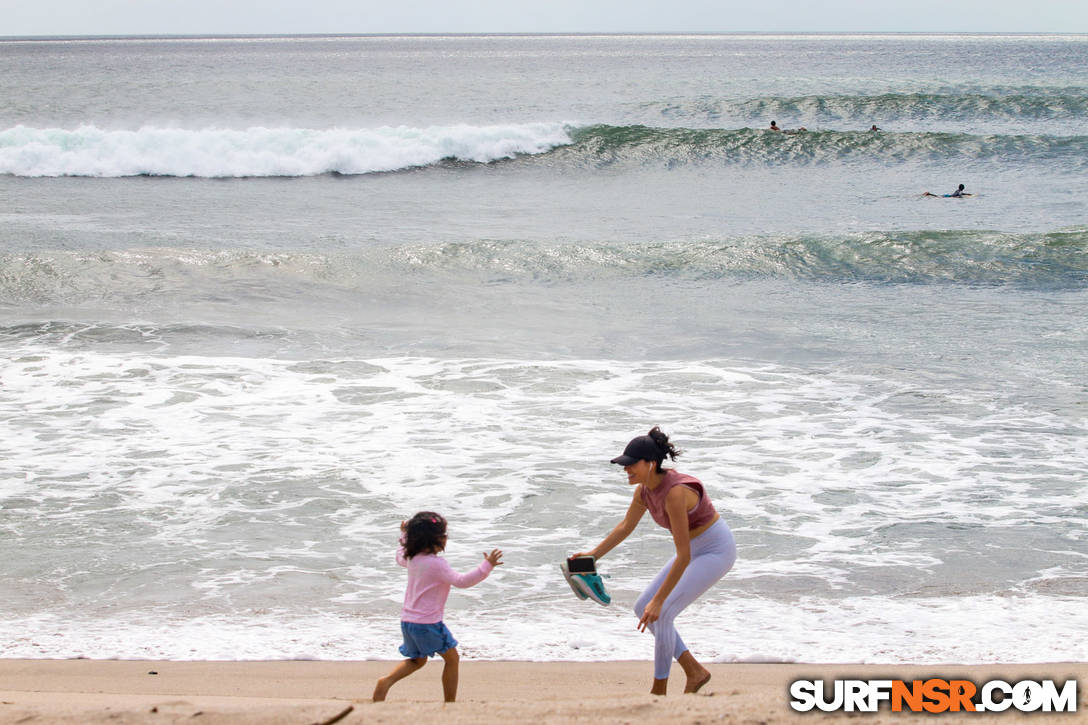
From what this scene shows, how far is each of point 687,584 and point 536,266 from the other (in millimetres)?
13120

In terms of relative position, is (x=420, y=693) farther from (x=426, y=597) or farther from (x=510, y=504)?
(x=510, y=504)

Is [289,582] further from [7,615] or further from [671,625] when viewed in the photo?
[671,625]

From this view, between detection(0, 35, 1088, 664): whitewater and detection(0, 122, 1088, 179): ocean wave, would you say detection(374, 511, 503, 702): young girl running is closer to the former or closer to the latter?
detection(0, 35, 1088, 664): whitewater

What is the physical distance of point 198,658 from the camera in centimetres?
519

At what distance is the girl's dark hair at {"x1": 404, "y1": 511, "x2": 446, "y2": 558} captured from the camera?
14.3ft

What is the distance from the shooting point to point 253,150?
33.8m

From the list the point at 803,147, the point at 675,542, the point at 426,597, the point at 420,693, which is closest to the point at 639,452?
the point at 675,542

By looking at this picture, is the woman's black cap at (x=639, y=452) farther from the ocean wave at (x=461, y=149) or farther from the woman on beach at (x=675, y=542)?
the ocean wave at (x=461, y=149)

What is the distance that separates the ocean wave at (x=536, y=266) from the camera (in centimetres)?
1572

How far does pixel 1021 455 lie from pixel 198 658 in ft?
20.8

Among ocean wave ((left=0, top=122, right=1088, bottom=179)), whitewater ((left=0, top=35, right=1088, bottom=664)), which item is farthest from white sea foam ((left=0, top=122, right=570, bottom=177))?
whitewater ((left=0, top=35, right=1088, bottom=664))

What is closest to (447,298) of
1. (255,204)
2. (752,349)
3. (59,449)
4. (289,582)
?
(752,349)

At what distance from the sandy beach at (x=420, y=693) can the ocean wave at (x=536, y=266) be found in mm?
10527

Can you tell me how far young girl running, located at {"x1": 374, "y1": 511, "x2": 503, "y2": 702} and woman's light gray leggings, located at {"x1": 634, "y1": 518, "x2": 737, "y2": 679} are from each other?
0.74 m
